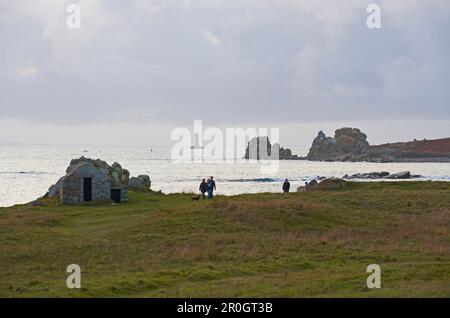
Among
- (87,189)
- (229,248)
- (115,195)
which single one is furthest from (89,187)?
Answer: (229,248)

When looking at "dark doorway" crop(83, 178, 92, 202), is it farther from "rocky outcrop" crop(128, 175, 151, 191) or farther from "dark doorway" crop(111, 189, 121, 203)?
"rocky outcrop" crop(128, 175, 151, 191)

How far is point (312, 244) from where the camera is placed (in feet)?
96.3

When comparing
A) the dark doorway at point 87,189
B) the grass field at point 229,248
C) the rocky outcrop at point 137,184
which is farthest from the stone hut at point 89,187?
the rocky outcrop at point 137,184

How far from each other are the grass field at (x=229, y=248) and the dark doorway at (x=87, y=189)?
248 centimetres

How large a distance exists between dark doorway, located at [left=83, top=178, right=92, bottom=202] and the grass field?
2.48 metres

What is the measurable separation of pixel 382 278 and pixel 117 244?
494 inches

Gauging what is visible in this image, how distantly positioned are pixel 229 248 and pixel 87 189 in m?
21.1

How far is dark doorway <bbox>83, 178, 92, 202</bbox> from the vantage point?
4609cm

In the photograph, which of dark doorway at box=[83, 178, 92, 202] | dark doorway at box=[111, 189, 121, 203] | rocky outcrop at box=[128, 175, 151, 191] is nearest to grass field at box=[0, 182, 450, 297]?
dark doorway at box=[111, 189, 121, 203]

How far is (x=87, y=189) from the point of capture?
152 ft

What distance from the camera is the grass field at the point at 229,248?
19750 millimetres

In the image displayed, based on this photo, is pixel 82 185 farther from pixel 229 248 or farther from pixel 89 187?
pixel 229 248
